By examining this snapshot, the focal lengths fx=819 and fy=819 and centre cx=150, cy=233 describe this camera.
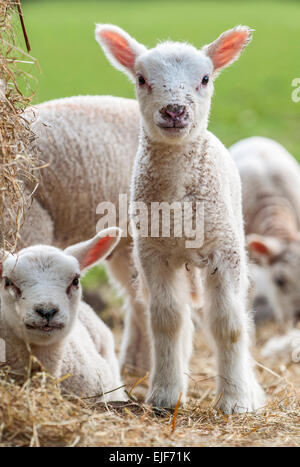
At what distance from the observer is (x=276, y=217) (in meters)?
7.91

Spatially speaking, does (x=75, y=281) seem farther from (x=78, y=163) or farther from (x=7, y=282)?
(x=78, y=163)

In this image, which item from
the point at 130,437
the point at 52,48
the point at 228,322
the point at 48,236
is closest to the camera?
the point at 130,437

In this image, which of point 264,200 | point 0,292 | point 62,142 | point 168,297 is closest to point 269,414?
point 168,297

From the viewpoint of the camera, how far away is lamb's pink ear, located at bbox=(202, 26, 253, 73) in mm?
4543

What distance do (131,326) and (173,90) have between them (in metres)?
2.57

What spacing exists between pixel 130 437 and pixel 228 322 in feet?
3.51

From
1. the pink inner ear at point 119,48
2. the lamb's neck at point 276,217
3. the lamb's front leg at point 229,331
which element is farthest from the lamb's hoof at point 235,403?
the lamb's neck at point 276,217

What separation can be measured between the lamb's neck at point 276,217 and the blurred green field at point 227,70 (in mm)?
5124

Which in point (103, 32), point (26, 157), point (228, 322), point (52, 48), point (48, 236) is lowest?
point (228, 322)

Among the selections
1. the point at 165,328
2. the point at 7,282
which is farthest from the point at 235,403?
the point at 7,282

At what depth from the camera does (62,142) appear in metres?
5.48

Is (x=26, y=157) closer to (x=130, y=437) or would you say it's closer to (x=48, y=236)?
(x=48, y=236)

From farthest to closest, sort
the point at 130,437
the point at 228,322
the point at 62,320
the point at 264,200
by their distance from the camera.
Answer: the point at 264,200
the point at 228,322
the point at 62,320
the point at 130,437

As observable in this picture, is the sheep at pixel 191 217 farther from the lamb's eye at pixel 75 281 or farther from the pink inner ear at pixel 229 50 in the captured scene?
the lamb's eye at pixel 75 281
